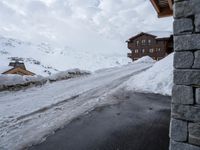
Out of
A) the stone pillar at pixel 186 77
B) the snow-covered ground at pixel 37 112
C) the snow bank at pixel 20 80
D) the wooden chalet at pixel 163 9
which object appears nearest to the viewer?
the stone pillar at pixel 186 77

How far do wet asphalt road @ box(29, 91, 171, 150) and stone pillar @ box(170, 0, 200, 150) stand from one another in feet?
3.79

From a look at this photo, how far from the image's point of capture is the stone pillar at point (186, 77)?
232 cm

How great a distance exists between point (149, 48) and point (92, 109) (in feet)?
126

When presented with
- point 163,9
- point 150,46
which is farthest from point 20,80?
point 150,46

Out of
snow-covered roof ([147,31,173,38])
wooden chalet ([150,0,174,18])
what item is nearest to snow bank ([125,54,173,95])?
wooden chalet ([150,0,174,18])

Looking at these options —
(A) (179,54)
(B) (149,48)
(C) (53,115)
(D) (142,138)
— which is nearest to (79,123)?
(C) (53,115)

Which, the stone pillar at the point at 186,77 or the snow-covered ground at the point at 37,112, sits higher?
the stone pillar at the point at 186,77

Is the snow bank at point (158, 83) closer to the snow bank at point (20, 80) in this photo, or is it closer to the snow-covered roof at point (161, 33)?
the snow bank at point (20, 80)

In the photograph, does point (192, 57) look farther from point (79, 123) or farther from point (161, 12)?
point (161, 12)

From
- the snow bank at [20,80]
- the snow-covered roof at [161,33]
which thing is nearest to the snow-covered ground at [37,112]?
the snow bank at [20,80]

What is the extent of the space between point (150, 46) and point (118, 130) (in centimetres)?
3918

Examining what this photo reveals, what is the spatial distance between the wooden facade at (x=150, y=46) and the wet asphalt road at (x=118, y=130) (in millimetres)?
34922

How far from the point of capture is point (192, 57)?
235 centimetres

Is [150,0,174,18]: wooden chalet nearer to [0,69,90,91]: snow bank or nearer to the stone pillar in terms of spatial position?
the stone pillar
